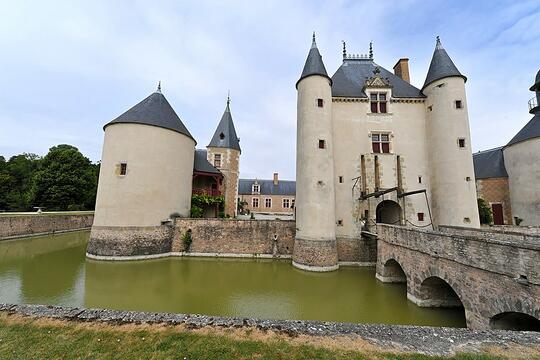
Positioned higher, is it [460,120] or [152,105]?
[152,105]

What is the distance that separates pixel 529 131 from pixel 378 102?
31.4 ft

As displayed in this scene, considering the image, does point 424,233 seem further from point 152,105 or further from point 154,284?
point 152,105

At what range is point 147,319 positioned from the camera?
3656 millimetres

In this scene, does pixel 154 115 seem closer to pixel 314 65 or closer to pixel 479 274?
pixel 314 65

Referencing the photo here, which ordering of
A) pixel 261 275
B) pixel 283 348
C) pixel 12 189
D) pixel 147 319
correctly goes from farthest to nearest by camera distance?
pixel 12 189, pixel 261 275, pixel 147 319, pixel 283 348

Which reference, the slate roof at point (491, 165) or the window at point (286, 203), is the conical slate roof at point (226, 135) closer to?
the window at point (286, 203)

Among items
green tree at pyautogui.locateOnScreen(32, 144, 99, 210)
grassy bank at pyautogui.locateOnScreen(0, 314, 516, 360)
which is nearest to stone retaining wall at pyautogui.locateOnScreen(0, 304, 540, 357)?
grassy bank at pyautogui.locateOnScreen(0, 314, 516, 360)

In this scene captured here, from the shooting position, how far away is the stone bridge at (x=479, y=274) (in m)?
4.16

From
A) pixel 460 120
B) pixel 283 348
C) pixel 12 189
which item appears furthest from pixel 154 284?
pixel 12 189

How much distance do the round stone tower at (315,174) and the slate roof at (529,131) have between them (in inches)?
A: 479

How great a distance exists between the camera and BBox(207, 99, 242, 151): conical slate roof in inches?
786

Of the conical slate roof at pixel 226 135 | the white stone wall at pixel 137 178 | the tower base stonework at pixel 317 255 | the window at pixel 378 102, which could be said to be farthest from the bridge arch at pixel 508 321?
the conical slate roof at pixel 226 135

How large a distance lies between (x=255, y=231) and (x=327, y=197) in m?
4.21

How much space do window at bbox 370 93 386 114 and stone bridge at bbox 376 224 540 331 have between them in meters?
7.48
